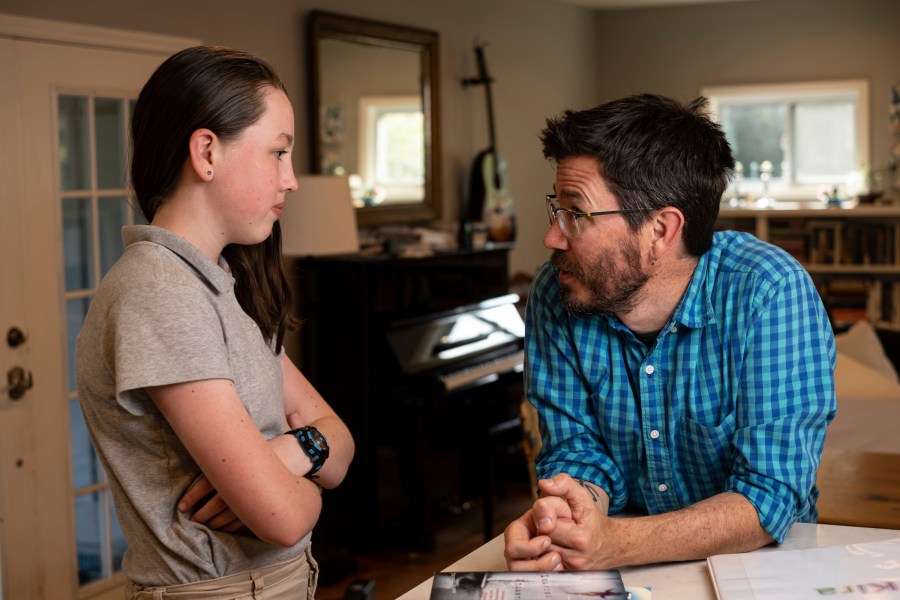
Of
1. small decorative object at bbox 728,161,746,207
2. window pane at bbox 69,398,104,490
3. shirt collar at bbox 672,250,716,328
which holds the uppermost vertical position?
small decorative object at bbox 728,161,746,207

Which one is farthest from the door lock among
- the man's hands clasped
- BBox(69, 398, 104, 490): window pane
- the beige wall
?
the man's hands clasped

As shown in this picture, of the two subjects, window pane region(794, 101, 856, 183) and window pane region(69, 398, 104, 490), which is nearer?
window pane region(69, 398, 104, 490)

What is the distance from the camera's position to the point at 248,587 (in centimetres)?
142

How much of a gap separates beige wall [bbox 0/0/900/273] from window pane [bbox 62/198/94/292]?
968 millimetres

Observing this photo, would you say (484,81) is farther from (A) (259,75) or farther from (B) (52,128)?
(A) (259,75)

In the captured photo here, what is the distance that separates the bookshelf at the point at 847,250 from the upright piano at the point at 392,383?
3.11 metres

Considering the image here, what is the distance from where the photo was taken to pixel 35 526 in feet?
11.0

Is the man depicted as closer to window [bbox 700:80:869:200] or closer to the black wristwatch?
the black wristwatch

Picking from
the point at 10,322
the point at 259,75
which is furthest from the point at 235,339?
the point at 10,322

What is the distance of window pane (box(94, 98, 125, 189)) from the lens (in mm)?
3584

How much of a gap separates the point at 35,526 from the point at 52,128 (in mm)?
1324

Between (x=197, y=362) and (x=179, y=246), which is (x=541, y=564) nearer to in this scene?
(x=197, y=362)

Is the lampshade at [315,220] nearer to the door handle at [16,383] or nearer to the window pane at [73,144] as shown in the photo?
the window pane at [73,144]

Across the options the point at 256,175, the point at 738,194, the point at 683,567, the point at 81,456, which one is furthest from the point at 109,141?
the point at 738,194
